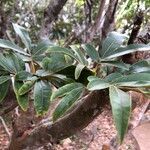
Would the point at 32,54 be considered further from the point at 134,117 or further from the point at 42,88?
the point at 134,117

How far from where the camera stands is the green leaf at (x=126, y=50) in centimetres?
93

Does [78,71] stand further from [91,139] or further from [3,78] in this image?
[91,139]

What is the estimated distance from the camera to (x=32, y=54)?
3.51ft

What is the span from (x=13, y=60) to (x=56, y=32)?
2.99 m

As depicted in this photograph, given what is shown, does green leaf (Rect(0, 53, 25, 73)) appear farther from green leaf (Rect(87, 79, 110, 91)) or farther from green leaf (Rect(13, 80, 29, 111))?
green leaf (Rect(87, 79, 110, 91))

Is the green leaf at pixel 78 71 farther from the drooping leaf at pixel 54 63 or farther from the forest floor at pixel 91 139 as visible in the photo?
the forest floor at pixel 91 139

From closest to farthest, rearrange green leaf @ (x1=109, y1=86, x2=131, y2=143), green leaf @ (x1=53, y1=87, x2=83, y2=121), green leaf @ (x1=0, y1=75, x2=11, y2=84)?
green leaf @ (x1=109, y1=86, x2=131, y2=143)
green leaf @ (x1=53, y1=87, x2=83, y2=121)
green leaf @ (x1=0, y1=75, x2=11, y2=84)

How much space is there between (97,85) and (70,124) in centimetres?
29

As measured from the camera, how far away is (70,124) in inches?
39.9

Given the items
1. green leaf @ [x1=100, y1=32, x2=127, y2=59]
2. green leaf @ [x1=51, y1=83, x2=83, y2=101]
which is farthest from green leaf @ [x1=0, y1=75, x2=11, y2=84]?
green leaf @ [x1=100, y1=32, x2=127, y2=59]

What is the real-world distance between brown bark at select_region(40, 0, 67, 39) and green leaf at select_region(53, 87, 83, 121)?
6.00 ft

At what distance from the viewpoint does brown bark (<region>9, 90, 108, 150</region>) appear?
923 millimetres

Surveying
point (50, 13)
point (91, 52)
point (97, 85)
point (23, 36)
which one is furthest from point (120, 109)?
point (50, 13)

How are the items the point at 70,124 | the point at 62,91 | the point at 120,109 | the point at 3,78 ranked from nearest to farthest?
1. the point at 120,109
2. the point at 62,91
3. the point at 3,78
4. the point at 70,124
